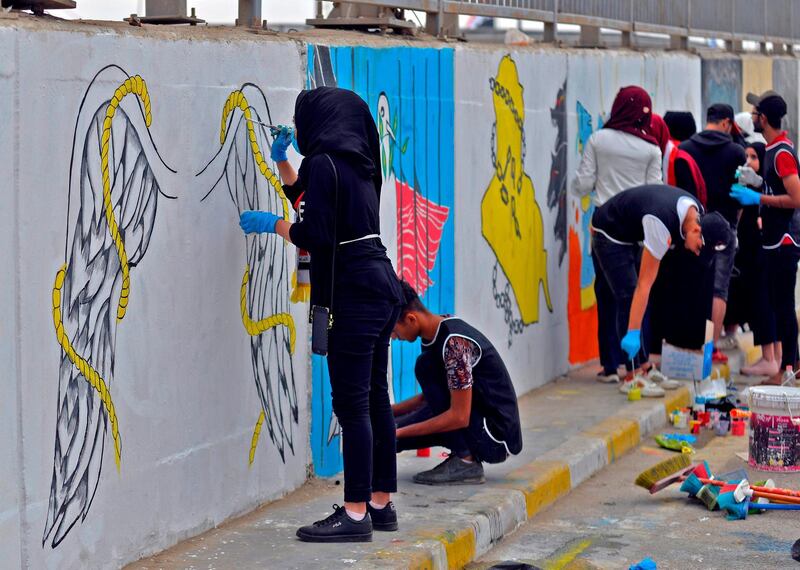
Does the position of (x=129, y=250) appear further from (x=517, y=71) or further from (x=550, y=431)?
(x=517, y=71)

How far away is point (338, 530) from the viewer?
5.61m

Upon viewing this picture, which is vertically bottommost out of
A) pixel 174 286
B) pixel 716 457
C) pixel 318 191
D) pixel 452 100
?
pixel 716 457

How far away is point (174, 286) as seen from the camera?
541cm

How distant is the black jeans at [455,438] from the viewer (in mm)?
6688

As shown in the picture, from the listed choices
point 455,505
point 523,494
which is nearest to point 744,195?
point 523,494

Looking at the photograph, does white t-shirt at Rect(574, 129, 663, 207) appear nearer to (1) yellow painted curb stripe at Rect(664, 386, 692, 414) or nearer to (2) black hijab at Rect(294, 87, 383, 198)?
(1) yellow painted curb stripe at Rect(664, 386, 692, 414)

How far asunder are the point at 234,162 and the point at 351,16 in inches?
93.1

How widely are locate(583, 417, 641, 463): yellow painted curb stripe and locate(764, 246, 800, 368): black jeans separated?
202 cm

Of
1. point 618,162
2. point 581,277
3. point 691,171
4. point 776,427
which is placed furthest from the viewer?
point 581,277

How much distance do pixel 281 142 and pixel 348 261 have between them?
0.71 m

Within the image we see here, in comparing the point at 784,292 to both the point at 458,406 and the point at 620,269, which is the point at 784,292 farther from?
the point at 458,406

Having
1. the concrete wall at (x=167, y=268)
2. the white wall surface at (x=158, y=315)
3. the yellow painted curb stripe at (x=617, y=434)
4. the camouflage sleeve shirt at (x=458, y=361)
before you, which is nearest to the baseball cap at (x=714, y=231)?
the yellow painted curb stripe at (x=617, y=434)

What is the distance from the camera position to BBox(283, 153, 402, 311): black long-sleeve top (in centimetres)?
534

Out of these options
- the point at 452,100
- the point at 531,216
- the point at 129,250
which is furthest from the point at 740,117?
the point at 129,250
